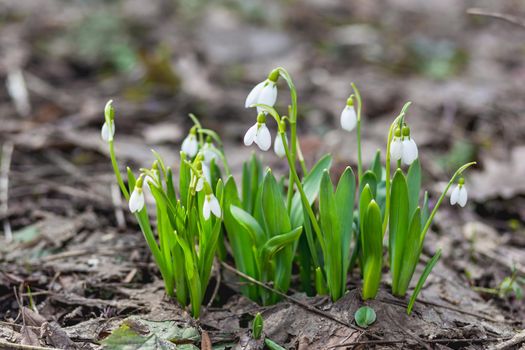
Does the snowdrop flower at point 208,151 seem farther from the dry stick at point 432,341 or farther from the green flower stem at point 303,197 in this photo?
the dry stick at point 432,341

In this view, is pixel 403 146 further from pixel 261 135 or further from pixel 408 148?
pixel 261 135

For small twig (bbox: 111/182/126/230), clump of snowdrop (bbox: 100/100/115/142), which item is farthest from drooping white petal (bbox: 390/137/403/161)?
small twig (bbox: 111/182/126/230)

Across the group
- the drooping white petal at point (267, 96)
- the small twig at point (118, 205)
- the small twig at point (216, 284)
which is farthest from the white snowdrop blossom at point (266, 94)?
the small twig at point (118, 205)

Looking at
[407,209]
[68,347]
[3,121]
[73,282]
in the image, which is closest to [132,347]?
[68,347]

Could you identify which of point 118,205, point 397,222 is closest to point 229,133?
point 118,205

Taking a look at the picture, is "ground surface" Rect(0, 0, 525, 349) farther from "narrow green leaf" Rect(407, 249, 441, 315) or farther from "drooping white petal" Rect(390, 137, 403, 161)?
"drooping white petal" Rect(390, 137, 403, 161)

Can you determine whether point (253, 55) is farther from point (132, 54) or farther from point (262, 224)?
point (262, 224)
